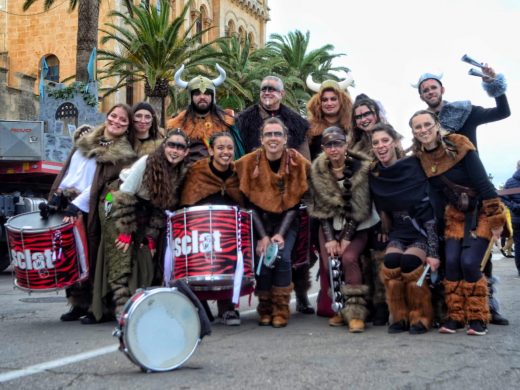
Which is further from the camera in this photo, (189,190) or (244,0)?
(244,0)

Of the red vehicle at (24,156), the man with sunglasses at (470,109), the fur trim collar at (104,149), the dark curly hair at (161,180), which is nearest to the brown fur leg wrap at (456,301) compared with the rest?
the man with sunglasses at (470,109)

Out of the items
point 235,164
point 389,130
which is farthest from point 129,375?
point 389,130

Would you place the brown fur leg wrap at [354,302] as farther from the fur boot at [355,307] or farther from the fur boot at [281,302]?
the fur boot at [281,302]

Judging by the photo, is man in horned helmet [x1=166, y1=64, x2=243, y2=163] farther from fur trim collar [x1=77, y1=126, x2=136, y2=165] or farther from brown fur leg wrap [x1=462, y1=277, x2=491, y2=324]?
brown fur leg wrap [x1=462, y1=277, x2=491, y2=324]

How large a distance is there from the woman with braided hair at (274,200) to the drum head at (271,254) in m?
0.06

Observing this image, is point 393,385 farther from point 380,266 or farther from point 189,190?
point 189,190

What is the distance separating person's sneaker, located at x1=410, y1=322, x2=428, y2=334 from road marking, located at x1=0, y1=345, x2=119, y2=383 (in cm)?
231

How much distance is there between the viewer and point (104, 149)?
6422mm

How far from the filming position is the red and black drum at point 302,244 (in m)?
6.79

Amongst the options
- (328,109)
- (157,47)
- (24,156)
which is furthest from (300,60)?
(328,109)

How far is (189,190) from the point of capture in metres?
6.15

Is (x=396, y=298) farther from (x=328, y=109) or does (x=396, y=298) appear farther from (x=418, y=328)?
(x=328, y=109)

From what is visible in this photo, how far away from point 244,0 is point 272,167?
141ft

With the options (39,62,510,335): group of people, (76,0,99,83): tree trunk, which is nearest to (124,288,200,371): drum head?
(39,62,510,335): group of people
